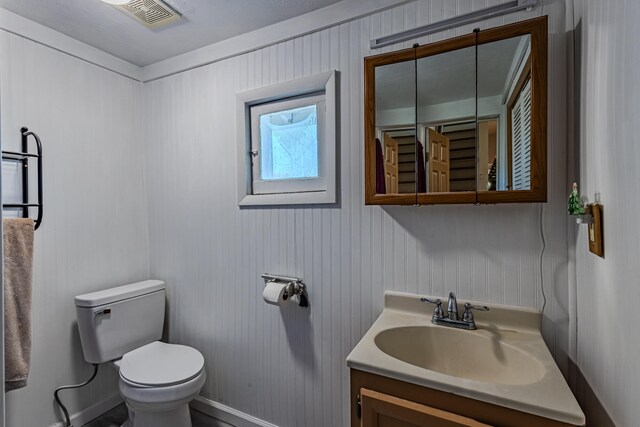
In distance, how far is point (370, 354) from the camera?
1069 mm

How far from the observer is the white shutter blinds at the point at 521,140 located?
116 cm

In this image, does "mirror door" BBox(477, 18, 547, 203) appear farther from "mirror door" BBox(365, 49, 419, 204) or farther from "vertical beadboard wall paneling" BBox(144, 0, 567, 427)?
"mirror door" BBox(365, 49, 419, 204)

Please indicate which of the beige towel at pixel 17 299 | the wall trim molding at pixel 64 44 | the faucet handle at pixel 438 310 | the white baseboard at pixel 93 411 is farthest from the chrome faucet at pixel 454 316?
the wall trim molding at pixel 64 44

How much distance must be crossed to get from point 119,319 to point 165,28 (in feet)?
5.48

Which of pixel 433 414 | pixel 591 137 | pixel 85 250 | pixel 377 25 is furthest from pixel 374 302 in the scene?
pixel 85 250

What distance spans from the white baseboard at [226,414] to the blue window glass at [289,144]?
4.59ft

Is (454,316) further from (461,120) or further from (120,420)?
(120,420)

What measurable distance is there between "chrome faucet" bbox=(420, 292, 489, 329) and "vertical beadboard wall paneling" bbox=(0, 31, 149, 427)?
6.46 feet

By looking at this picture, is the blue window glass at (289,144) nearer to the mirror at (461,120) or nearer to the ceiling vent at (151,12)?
the mirror at (461,120)

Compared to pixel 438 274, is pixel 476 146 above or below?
above

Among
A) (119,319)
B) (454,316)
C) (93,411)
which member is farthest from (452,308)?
(93,411)

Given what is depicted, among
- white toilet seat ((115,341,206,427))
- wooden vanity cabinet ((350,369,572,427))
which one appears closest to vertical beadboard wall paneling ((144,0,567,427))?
white toilet seat ((115,341,206,427))

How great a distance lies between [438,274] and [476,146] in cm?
55

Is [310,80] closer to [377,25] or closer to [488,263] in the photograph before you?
[377,25]
